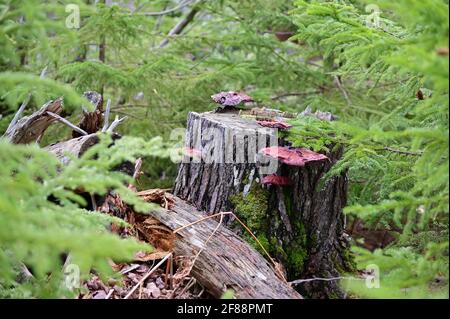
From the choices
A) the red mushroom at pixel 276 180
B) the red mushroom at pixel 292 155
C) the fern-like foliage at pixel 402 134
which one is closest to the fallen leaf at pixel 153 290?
the red mushroom at pixel 276 180

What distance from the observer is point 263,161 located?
3.62 metres

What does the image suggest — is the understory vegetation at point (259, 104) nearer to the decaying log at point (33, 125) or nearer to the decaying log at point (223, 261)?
the decaying log at point (33, 125)

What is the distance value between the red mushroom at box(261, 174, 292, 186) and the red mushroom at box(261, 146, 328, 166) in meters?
0.16

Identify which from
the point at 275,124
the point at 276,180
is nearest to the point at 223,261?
the point at 276,180

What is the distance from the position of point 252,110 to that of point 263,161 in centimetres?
93

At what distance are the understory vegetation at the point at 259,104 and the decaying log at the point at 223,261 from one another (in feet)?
1.54

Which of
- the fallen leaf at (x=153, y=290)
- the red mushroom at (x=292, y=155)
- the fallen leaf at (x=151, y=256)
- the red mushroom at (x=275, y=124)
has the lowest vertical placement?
the fallen leaf at (x=153, y=290)

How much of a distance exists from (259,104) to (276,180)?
287 centimetres

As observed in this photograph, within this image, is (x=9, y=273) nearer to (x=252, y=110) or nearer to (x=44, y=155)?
(x=44, y=155)

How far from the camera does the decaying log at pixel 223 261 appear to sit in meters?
3.08

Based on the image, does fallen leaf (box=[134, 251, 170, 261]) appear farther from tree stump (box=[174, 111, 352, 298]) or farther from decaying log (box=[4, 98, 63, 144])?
decaying log (box=[4, 98, 63, 144])

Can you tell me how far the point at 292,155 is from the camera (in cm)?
340

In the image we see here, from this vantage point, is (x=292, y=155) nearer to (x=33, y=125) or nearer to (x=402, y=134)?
(x=402, y=134)
